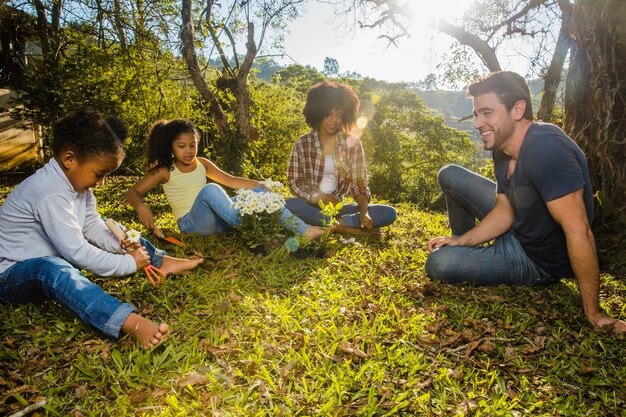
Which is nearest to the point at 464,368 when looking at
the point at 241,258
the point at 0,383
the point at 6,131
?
the point at 241,258

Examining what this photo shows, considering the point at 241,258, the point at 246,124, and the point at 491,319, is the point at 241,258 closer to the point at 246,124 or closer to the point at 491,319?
the point at 491,319

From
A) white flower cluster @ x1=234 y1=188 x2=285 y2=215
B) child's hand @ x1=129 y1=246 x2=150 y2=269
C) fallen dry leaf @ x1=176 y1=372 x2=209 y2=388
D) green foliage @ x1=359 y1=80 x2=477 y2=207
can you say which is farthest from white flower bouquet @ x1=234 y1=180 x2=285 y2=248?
green foliage @ x1=359 y1=80 x2=477 y2=207

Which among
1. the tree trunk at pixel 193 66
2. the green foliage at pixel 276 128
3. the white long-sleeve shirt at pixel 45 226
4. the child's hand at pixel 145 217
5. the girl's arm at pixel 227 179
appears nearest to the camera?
the white long-sleeve shirt at pixel 45 226

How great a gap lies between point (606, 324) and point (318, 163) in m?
3.30

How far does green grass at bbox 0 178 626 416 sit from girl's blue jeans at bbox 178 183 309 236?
69cm

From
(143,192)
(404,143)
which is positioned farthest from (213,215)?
(404,143)

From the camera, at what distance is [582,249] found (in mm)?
2355

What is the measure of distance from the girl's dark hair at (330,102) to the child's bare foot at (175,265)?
97.3 inches

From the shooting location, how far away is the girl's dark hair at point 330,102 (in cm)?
459

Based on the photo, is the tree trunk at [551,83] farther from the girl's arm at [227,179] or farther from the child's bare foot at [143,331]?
the child's bare foot at [143,331]

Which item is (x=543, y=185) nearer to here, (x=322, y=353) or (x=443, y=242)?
(x=443, y=242)

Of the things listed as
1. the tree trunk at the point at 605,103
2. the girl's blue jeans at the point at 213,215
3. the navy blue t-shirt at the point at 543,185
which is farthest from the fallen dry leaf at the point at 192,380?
the tree trunk at the point at 605,103

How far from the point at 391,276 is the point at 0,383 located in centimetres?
285

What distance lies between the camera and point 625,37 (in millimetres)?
A: 3895
